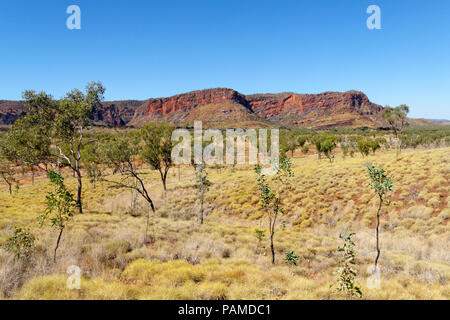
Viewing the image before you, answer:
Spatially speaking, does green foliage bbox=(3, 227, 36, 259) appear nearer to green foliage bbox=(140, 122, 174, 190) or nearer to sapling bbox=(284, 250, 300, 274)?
sapling bbox=(284, 250, 300, 274)

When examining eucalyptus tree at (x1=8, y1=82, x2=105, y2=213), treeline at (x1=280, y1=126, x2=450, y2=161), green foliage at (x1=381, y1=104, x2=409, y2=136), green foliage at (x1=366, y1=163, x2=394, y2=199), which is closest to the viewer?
green foliage at (x1=366, y1=163, x2=394, y2=199)

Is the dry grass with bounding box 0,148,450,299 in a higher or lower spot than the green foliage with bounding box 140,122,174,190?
lower

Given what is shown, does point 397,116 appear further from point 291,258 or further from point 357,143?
point 291,258

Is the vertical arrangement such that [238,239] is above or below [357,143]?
below

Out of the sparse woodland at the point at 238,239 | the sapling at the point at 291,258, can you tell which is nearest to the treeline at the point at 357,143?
the sparse woodland at the point at 238,239

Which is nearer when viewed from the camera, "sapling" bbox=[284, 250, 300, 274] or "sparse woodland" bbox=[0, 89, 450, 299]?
"sparse woodland" bbox=[0, 89, 450, 299]

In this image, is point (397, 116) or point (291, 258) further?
point (397, 116)

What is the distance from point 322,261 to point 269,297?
5.40 metres

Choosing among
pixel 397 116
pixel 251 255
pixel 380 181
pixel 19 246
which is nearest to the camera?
pixel 19 246

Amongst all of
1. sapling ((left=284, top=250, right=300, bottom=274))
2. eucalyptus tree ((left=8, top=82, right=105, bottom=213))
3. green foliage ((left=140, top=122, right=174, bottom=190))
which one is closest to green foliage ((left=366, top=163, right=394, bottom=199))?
sapling ((left=284, top=250, right=300, bottom=274))

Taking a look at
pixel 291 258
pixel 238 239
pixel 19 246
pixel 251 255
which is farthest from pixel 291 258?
pixel 19 246

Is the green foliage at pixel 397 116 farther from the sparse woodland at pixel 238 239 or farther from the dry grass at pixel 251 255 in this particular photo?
the dry grass at pixel 251 255
